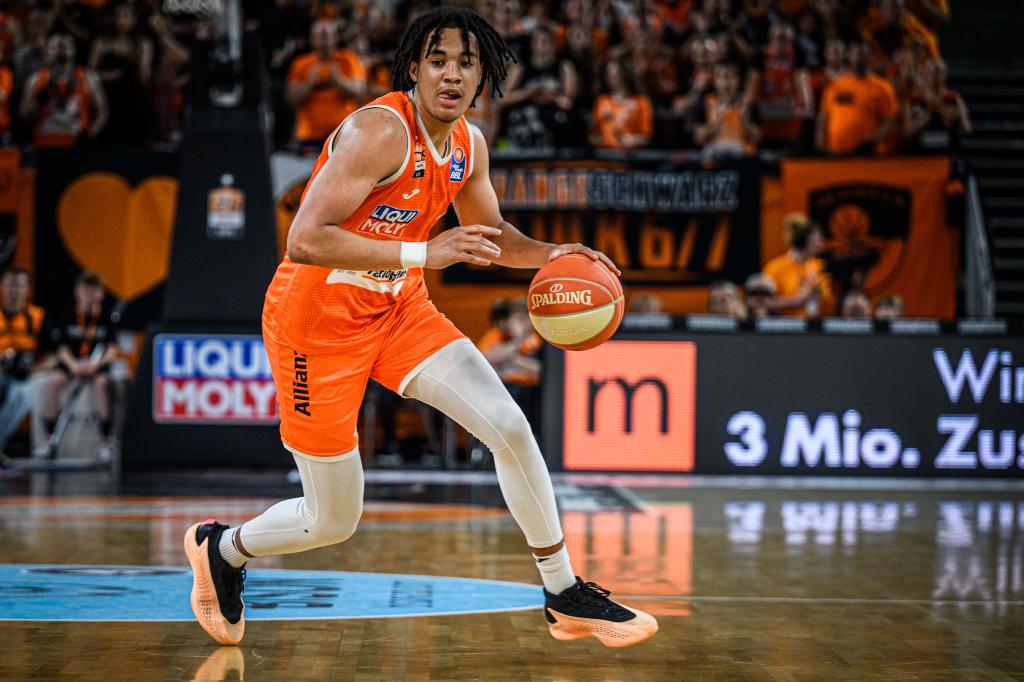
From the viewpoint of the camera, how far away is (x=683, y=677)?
Answer: 4.34 metres

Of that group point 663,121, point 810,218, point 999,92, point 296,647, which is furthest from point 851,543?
point 999,92

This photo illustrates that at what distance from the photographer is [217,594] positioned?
15.6 ft

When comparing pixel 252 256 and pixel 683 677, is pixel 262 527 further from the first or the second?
pixel 252 256

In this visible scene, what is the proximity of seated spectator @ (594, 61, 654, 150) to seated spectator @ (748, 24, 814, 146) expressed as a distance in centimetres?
119

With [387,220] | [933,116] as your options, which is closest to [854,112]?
[933,116]

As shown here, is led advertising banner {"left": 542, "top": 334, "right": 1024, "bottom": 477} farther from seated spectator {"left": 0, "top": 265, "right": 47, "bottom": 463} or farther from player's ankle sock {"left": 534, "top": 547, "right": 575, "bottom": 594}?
player's ankle sock {"left": 534, "top": 547, "right": 575, "bottom": 594}

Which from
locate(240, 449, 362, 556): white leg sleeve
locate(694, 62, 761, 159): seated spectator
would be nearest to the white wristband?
locate(240, 449, 362, 556): white leg sleeve

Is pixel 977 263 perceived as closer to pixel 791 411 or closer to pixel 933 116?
pixel 933 116

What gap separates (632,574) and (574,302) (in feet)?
6.90

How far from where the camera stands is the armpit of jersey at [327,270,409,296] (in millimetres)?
4488

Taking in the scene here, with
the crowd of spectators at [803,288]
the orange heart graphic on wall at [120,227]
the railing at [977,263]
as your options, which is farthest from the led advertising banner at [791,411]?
the orange heart graphic on wall at [120,227]

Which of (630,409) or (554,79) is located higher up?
(554,79)

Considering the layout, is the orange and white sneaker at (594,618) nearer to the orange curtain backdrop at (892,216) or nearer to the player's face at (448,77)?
the player's face at (448,77)

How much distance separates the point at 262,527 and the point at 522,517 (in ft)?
3.08
